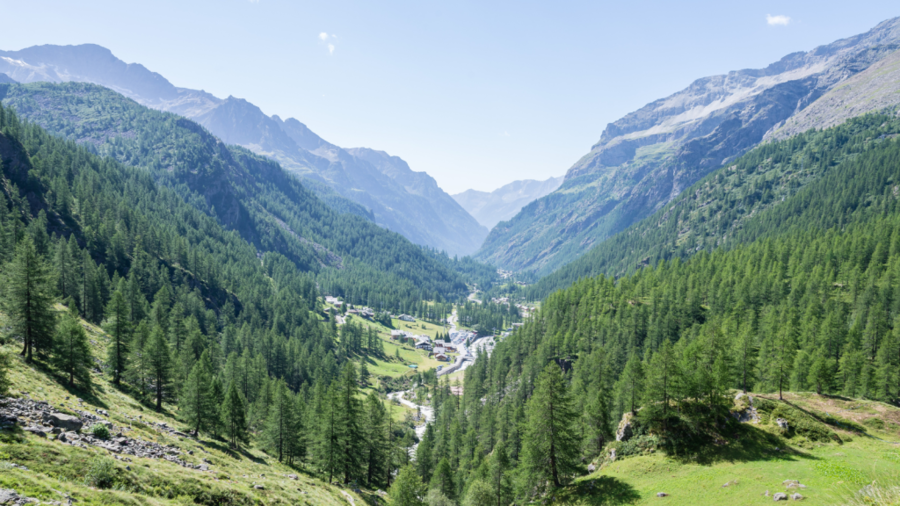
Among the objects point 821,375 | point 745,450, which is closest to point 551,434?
point 745,450

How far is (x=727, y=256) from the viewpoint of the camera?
488 feet

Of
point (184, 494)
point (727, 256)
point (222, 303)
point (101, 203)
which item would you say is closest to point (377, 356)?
point (222, 303)

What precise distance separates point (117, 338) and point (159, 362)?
23.4 feet

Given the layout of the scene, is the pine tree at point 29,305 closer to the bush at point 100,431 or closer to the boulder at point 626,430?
the bush at point 100,431

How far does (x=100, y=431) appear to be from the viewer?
32.8m

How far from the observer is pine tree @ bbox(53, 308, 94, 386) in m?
45.8

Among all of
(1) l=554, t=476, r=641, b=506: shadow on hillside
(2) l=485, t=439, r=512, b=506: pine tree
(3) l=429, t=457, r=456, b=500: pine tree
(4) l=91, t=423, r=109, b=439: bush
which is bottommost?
(3) l=429, t=457, r=456, b=500: pine tree

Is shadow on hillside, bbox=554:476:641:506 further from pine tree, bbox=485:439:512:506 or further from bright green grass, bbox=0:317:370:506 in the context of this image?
bright green grass, bbox=0:317:370:506

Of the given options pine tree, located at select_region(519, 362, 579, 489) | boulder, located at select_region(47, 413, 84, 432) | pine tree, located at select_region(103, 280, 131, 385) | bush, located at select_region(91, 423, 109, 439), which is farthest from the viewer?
pine tree, located at select_region(103, 280, 131, 385)

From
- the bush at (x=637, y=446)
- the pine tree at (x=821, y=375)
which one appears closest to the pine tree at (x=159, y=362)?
the bush at (x=637, y=446)

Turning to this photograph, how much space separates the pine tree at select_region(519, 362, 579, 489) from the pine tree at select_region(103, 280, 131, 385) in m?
59.7

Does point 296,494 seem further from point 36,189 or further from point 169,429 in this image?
point 36,189

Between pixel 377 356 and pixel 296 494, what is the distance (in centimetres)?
15515

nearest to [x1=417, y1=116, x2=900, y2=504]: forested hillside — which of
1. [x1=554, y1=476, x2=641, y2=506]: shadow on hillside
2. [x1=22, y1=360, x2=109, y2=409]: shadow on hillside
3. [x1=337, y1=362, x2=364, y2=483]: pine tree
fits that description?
[x1=554, y1=476, x2=641, y2=506]: shadow on hillside
